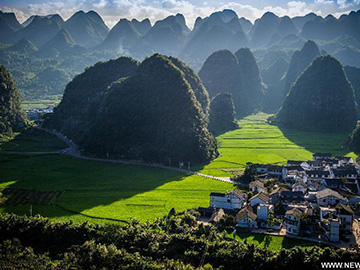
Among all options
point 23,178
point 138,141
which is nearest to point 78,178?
point 23,178

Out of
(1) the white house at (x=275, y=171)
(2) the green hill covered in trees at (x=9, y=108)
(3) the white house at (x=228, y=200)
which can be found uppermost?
(2) the green hill covered in trees at (x=9, y=108)

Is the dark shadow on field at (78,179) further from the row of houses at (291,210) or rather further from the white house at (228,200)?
the row of houses at (291,210)

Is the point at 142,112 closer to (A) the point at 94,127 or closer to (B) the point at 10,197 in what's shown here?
(A) the point at 94,127

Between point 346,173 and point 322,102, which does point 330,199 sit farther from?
point 322,102

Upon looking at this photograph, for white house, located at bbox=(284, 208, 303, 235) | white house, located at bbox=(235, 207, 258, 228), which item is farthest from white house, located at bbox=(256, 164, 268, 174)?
white house, located at bbox=(284, 208, 303, 235)

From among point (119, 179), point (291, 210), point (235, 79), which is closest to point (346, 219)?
point (291, 210)

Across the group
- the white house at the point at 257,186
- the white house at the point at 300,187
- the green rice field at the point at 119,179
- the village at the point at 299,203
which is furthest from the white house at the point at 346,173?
the green rice field at the point at 119,179
